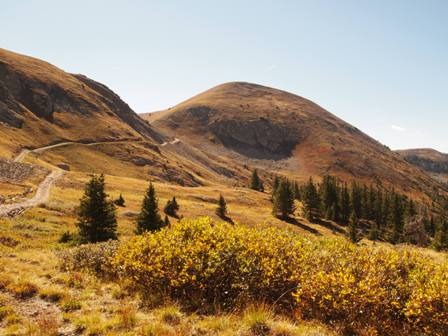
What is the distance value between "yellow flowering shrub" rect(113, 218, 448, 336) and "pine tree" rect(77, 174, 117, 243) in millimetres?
21780

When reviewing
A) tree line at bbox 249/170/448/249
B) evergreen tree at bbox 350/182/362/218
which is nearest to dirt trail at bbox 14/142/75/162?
tree line at bbox 249/170/448/249

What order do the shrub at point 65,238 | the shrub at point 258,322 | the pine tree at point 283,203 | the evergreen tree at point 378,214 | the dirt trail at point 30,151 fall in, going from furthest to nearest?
the evergreen tree at point 378,214 < the pine tree at point 283,203 < the dirt trail at point 30,151 < the shrub at point 65,238 < the shrub at point 258,322

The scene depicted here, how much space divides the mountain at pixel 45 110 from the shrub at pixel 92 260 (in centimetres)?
11083

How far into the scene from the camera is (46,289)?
10578 mm

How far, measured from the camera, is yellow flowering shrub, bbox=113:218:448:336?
8.12m

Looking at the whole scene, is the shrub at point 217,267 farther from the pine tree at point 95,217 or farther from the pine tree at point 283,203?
the pine tree at point 283,203

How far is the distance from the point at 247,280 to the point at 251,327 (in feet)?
5.71

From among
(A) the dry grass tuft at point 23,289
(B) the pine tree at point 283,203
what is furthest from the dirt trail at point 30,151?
(A) the dry grass tuft at point 23,289

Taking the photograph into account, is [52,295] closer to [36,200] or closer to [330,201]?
[36,200]

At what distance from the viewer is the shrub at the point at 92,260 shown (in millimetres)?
12859

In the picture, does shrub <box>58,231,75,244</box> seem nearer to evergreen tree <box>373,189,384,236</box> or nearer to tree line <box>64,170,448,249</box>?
tree line <box>64,170,448,249</box>

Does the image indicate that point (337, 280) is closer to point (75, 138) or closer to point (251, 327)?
point (251, 327)

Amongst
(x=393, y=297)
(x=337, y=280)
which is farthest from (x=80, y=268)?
(x=393, y=297)

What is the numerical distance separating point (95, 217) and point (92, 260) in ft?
65.9
